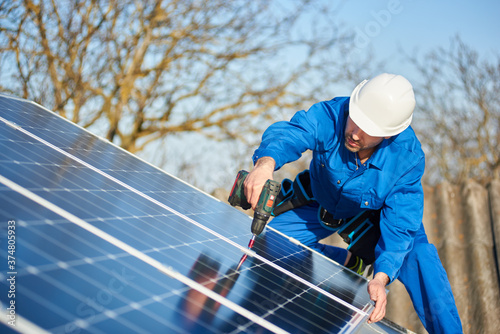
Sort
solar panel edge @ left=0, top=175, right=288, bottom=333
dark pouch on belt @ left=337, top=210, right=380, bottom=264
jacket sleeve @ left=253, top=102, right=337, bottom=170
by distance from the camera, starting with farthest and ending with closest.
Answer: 1. dark pouch on belt @ left=337, top=210, right=380, bottom=264
2. jacket sleeve @ left=253, top=102, right=337, bottom=170
3. solar panel edge @ left=0, top=175, right=288, bottom=333

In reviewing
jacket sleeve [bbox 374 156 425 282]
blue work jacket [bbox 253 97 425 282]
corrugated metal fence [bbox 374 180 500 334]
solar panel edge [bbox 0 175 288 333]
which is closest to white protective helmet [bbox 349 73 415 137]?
blue work jacket [bbox 253 97 425 282]

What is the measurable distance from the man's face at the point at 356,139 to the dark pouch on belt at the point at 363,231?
2.69 ft

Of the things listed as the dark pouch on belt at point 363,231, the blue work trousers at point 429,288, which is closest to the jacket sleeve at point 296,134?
the dark pouch on belt at point 363,231

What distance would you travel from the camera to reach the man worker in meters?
3.84

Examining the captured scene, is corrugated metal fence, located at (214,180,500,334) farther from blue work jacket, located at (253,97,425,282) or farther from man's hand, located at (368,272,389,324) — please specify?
man's hand, located at (368,272,389,324)

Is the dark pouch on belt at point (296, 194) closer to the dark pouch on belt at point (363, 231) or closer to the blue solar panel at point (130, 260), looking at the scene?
the dark pouch on belt at point (363, 231)

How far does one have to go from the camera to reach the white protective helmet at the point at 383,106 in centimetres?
386

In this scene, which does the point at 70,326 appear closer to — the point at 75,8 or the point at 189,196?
the point at 189,196

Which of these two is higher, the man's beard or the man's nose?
the man's nose

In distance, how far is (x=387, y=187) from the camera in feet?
13.3

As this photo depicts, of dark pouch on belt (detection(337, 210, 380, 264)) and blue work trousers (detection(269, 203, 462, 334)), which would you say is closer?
blue work trousers (detection(269, 203, 462, 334))

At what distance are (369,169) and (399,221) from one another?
19.1 inches

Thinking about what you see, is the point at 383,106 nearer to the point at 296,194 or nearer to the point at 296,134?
the point at 296,134

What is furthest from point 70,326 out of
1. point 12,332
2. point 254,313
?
point 254,313
